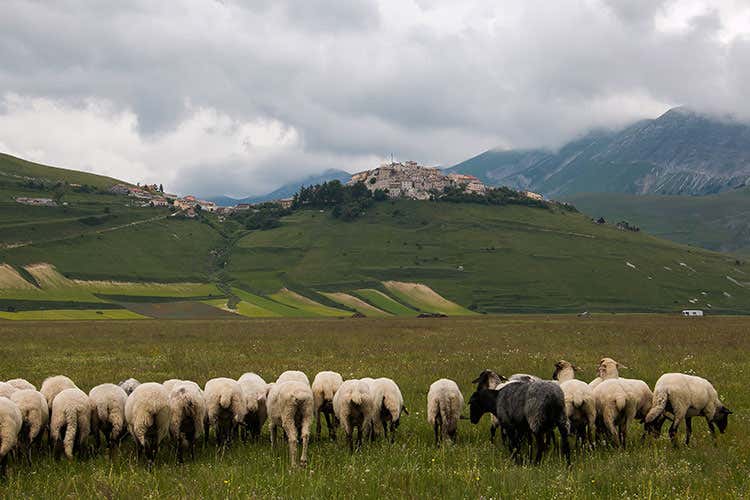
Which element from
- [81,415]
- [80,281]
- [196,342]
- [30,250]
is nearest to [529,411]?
[81,415]

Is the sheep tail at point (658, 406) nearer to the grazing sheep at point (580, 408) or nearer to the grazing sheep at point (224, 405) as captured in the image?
the grazing sheep at point (580, 408)

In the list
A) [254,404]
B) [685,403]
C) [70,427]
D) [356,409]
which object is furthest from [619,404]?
[70,427]

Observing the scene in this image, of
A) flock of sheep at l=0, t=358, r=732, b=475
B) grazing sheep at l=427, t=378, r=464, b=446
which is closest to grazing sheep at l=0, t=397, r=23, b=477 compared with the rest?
flock of sheep at l=0, t=358, r=732, b=475

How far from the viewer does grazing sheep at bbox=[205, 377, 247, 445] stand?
51.2 ft

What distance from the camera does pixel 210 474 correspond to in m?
11.6

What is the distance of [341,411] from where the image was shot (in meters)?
15.2

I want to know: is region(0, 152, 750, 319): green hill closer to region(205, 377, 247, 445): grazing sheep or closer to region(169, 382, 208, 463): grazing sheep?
region(205, 377, 247, 445): grazing sheep

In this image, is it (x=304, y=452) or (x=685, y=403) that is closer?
(x=304, y=452)

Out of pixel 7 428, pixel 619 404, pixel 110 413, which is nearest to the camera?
pixel 7 428

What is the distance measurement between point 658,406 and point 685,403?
2.21 feet

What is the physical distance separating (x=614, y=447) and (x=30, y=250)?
161 meters

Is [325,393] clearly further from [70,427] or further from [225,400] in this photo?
[70,427]

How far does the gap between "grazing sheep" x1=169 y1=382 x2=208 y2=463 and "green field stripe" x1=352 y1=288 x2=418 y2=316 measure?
4689 inches

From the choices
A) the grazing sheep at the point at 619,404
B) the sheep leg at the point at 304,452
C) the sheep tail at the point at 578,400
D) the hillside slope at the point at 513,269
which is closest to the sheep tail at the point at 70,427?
the sheep leg at the point at 304,452
